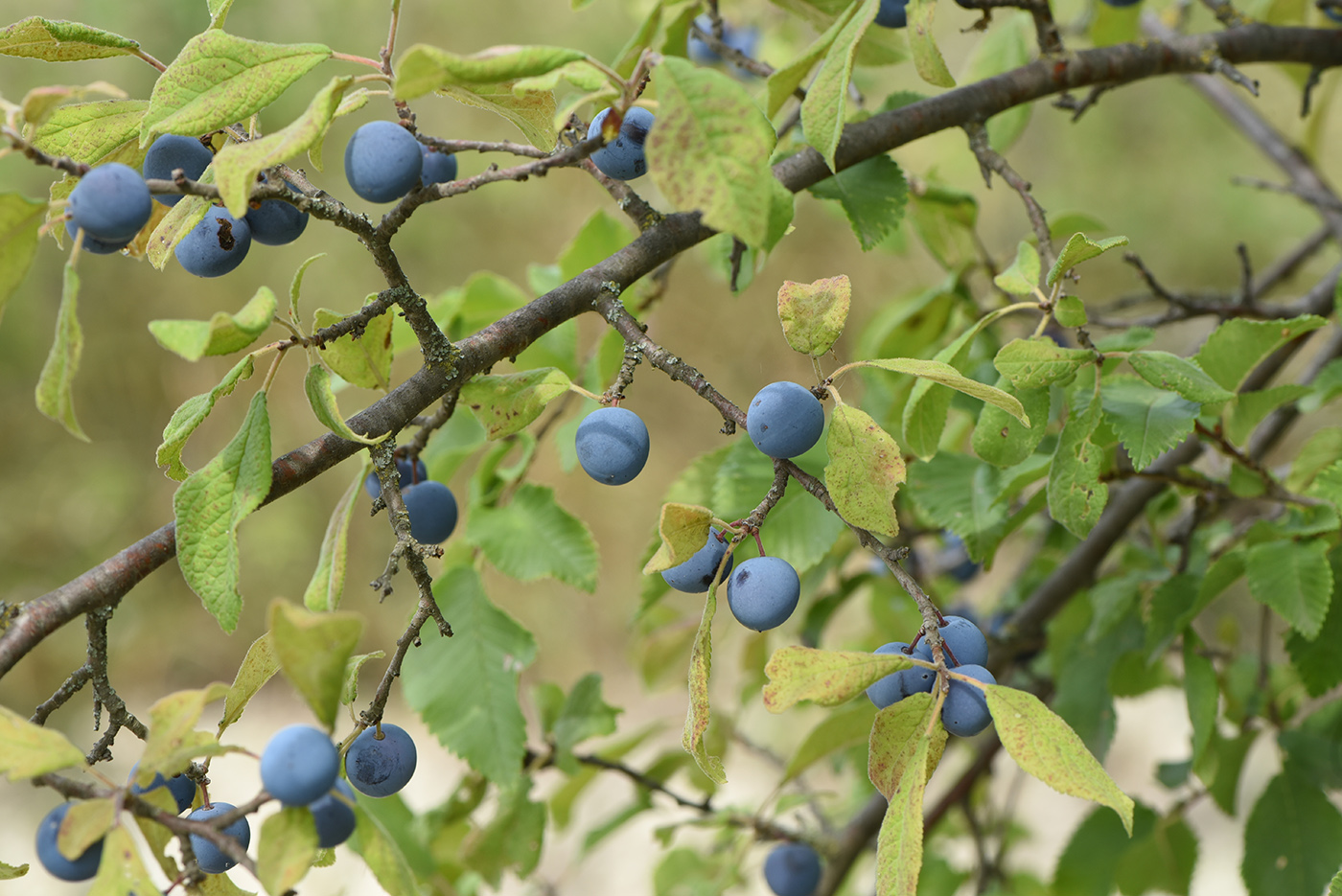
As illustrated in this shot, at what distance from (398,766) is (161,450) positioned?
0.18m

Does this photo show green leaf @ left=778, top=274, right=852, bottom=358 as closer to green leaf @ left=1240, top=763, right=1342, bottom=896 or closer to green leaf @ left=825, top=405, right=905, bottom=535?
green leaf @ left=825, top=405, right=905, bottom=535

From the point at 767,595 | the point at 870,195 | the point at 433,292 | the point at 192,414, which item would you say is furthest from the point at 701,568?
the point at 433,292

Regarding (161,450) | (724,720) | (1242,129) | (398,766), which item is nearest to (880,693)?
(398,766)

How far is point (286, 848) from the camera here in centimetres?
35

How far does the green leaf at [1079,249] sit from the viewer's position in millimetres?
463

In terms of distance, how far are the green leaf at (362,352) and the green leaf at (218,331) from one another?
12 cm

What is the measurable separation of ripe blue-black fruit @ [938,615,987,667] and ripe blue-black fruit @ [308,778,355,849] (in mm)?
262

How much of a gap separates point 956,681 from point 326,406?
11.5 inches

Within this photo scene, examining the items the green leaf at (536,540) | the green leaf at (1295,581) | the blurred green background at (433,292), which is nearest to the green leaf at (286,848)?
the green leaf at (536,540)

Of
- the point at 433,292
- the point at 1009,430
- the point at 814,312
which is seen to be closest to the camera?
the point at 814,312

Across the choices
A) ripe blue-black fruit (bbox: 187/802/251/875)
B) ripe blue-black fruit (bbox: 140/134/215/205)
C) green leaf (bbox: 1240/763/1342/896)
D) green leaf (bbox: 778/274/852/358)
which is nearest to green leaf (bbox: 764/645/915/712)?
green leaf (bbox: 778/274/852/358)

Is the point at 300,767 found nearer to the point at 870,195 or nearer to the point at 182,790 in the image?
the point at 182,790

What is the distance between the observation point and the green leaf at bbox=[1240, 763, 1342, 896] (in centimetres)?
76

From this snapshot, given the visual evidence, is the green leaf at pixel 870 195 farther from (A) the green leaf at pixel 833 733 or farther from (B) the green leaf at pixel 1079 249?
(A) the green leaf at pixel 833 733
